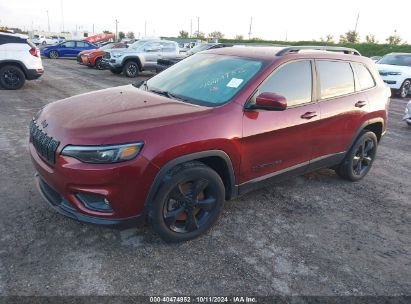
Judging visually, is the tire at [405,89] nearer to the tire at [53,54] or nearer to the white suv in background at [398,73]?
the white suv in background at [398,73]

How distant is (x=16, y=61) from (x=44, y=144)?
29.4 feet

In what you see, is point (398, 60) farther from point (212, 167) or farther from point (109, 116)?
point (109, 116)

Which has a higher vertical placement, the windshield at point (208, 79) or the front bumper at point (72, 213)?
the windshield at point (208, 79)

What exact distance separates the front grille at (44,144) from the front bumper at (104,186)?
69 mm

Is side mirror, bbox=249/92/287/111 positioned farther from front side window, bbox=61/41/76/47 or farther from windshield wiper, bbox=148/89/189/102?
front side window, bbox=61/41/76/47

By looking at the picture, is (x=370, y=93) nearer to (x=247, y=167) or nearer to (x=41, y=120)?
(x=247, y=167)

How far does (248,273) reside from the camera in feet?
9.37

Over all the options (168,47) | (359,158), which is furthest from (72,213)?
(168,47)

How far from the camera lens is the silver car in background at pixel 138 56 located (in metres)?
15.6

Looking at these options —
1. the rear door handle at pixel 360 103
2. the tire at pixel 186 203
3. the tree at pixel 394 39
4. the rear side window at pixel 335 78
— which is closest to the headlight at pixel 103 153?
the tire at pixel 186 203

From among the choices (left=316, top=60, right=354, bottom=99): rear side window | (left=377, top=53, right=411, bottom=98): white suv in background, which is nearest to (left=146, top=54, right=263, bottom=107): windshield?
(left=316, top=60, right=354, bottom=99): rear side window

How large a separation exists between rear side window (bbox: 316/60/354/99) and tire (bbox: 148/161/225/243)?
1.81 m

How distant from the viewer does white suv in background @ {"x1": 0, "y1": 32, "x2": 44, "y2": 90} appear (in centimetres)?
1029

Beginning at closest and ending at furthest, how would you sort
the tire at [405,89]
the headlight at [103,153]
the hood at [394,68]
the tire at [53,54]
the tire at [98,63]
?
the headlight at [103,153] → the hood at [394,68] → the tire at [405,89] → the tire at [98,63] → the tire at [53,54]
